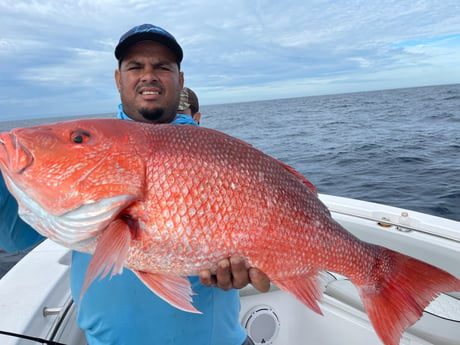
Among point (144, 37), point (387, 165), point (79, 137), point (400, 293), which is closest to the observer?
point (79, 137)

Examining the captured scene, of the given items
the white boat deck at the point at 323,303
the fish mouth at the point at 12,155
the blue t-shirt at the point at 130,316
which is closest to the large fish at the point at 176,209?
the fish mouth at the point at 12,155

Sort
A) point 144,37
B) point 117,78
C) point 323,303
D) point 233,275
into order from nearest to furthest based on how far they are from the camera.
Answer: point 233,275 → point 144,37 → point 117,78 → point 323,303

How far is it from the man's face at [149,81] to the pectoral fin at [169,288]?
121 cm

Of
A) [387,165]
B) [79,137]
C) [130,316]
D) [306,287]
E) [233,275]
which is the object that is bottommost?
[387,165]

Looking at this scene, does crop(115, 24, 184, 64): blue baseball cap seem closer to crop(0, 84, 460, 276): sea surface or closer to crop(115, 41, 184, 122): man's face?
crop(115, 41, 184, 122): man's face

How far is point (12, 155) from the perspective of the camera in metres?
1.22

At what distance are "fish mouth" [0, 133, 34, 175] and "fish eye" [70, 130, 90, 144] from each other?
176mm

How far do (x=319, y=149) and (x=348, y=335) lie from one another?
11.7m

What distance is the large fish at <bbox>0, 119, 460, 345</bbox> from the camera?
1242 millimetres

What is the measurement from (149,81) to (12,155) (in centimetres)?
113

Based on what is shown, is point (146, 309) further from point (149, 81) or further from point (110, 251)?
point (149, 81)

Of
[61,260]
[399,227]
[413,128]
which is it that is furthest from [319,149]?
[61,260]

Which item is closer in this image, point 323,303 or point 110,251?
point 110,251

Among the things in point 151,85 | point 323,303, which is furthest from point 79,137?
point 323,303
